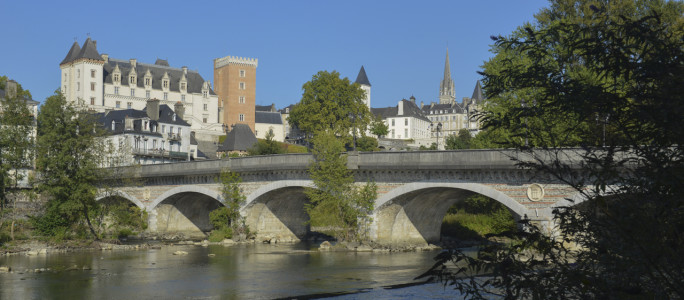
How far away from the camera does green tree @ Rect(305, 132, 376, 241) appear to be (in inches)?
1291

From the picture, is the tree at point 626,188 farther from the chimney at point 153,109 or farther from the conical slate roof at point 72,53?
the conical slate roof at point 72,53

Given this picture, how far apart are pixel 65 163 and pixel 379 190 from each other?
15.2 m

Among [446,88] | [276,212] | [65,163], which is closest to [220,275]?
[65,163]

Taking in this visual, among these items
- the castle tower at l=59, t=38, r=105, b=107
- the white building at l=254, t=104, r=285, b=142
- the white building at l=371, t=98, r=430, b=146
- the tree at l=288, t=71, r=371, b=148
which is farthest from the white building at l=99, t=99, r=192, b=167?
the white building at l=371, t=98, r=430, b=146

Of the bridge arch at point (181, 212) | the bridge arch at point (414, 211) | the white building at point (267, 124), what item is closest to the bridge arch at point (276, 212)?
the bridge arch at point (181, 212)

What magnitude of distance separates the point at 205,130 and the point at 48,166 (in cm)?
6170

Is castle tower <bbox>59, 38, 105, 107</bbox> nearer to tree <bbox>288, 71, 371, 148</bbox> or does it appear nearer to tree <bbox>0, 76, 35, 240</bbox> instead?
tree <bbox>288, 71, 371, 148</bbox>

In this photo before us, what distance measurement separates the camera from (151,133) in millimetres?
65375

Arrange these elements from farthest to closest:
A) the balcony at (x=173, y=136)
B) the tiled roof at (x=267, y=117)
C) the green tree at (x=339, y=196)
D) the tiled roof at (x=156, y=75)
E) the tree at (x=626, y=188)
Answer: the tiled roof at (x=267, y=117) → the tiled roof at (x=156, y=75) → the balcony at (x=173, y=136) → the green tree at (x=339, y=196) → the tree at (x=626, y=188)

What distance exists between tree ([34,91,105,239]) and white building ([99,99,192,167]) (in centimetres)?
2496

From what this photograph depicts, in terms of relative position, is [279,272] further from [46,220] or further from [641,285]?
[641,285]

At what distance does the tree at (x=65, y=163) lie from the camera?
34469 millimetres

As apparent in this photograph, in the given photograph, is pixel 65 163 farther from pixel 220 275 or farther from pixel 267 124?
pixel 267 124

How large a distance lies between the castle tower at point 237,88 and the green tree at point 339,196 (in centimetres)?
7052
